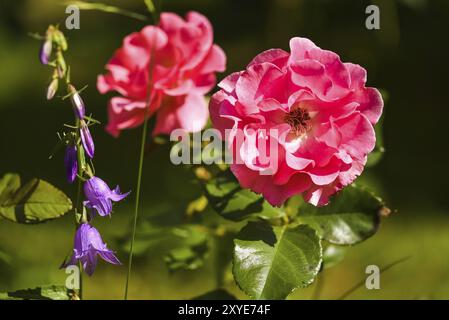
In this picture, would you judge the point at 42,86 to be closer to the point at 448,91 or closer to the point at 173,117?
the point at 448,91

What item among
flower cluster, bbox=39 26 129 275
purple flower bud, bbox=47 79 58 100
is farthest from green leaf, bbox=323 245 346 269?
purple flower bud, bbox=47 79 58 100

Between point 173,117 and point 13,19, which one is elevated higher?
point 13,19

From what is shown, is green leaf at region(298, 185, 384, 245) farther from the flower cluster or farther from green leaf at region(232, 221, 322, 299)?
the flower cluster

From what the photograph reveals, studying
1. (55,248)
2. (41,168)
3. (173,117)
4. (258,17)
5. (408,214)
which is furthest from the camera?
(258,17)

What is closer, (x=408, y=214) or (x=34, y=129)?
(x=408, y=214)

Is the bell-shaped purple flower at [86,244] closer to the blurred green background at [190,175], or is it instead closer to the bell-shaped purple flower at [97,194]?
the bell-shaped purple flower at [97,194]

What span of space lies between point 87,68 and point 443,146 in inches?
47.8

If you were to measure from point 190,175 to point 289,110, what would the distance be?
0.29 m

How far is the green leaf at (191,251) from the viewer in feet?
4.27

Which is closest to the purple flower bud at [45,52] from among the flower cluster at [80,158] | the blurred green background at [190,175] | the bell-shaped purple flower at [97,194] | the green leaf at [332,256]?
the flower cluster at [80,158]

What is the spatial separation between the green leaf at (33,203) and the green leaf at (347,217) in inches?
12.7

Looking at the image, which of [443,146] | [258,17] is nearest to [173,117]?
[443,146]

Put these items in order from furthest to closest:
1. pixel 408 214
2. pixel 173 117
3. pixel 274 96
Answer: pixel 408 214
pixel 173 117
pixel 274 96
